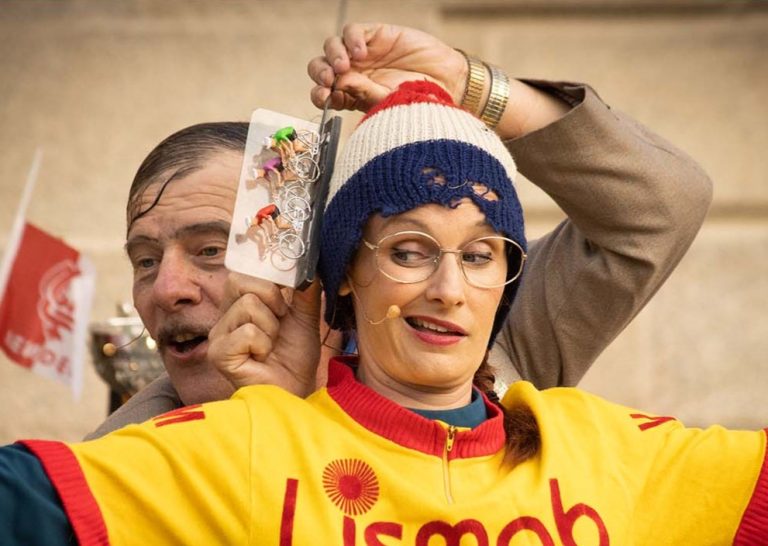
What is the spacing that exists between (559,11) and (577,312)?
8.44 ft

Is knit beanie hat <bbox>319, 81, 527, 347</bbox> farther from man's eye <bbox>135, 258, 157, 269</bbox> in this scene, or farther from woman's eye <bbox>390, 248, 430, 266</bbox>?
man's eye <bbox>135, 258, 157, 269</bbox>

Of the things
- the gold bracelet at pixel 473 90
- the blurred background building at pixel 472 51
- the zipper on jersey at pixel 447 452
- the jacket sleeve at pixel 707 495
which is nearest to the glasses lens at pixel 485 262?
the zipper on jersey at pixel 447 452

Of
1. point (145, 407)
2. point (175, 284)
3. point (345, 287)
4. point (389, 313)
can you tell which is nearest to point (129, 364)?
point (145, 407)

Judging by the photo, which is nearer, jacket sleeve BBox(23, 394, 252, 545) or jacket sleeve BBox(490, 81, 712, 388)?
jacket sleeve BBox(23, 394, 252, 545)

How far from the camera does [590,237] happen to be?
269cm

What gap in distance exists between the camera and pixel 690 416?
4.88 m

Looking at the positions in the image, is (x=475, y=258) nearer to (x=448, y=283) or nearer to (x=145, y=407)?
(x=448, y=283)

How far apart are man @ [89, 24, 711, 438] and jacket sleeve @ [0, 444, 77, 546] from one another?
0.78 meters

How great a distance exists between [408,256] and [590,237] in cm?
62

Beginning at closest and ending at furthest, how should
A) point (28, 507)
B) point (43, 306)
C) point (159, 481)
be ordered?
point (28, 507) < point (159, 481) < point (43, 306)

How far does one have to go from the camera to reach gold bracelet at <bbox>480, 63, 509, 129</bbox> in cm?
266

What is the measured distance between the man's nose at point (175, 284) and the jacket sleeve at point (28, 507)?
0.79m

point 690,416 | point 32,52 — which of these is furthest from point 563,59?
point 32,52

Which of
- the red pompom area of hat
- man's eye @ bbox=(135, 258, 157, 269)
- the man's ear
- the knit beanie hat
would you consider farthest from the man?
the man's ear
